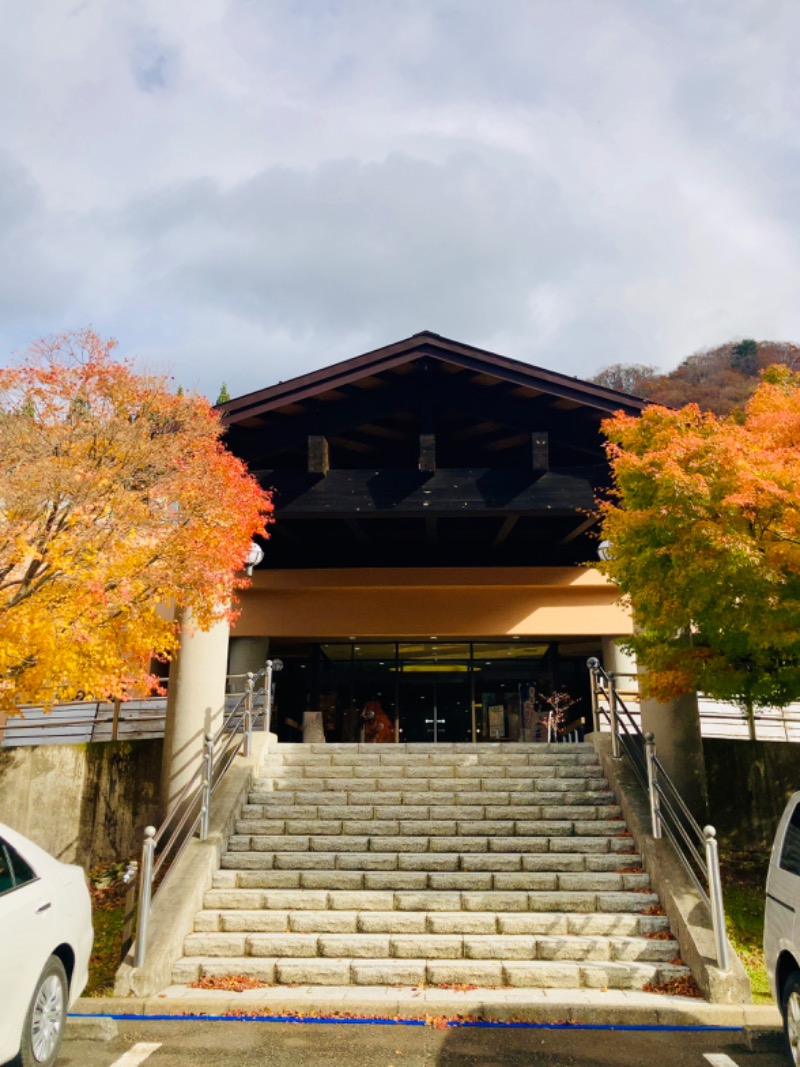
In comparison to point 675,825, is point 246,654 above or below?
above

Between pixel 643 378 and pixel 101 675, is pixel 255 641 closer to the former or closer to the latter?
pixel 101 675

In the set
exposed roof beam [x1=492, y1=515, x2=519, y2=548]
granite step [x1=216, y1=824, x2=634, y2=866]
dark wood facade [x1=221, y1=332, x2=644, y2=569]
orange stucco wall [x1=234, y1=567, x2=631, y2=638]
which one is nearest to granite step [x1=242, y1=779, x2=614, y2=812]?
granite step [x1=216, y1=824, x2=634, y2=866]

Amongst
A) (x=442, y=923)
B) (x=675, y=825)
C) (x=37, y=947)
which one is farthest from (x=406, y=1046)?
(x=675, y=825)

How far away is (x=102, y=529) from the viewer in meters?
8.70

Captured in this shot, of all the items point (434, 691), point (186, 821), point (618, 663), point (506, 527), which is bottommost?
point (186, 821)

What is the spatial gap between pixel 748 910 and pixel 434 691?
11723mm

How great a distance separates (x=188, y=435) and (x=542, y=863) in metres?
6.51

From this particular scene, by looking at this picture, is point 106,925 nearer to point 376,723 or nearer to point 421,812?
point 421,812

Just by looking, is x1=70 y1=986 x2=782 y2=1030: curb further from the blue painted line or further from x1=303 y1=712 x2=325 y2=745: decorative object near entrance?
x1=303 y1=712 x2=325 y2=745: decorative object near entrance

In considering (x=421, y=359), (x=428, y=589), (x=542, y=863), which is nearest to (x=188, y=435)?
(x=421, y=359)

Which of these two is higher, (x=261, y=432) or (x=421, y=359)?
(x=421, y=359)

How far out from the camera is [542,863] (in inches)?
327

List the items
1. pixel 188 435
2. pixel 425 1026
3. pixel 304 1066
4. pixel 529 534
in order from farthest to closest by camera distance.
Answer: pixel 529 534
pixel 188 435
pixel 425 1026
pixel 304 1066

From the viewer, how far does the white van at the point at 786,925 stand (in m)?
4.79
